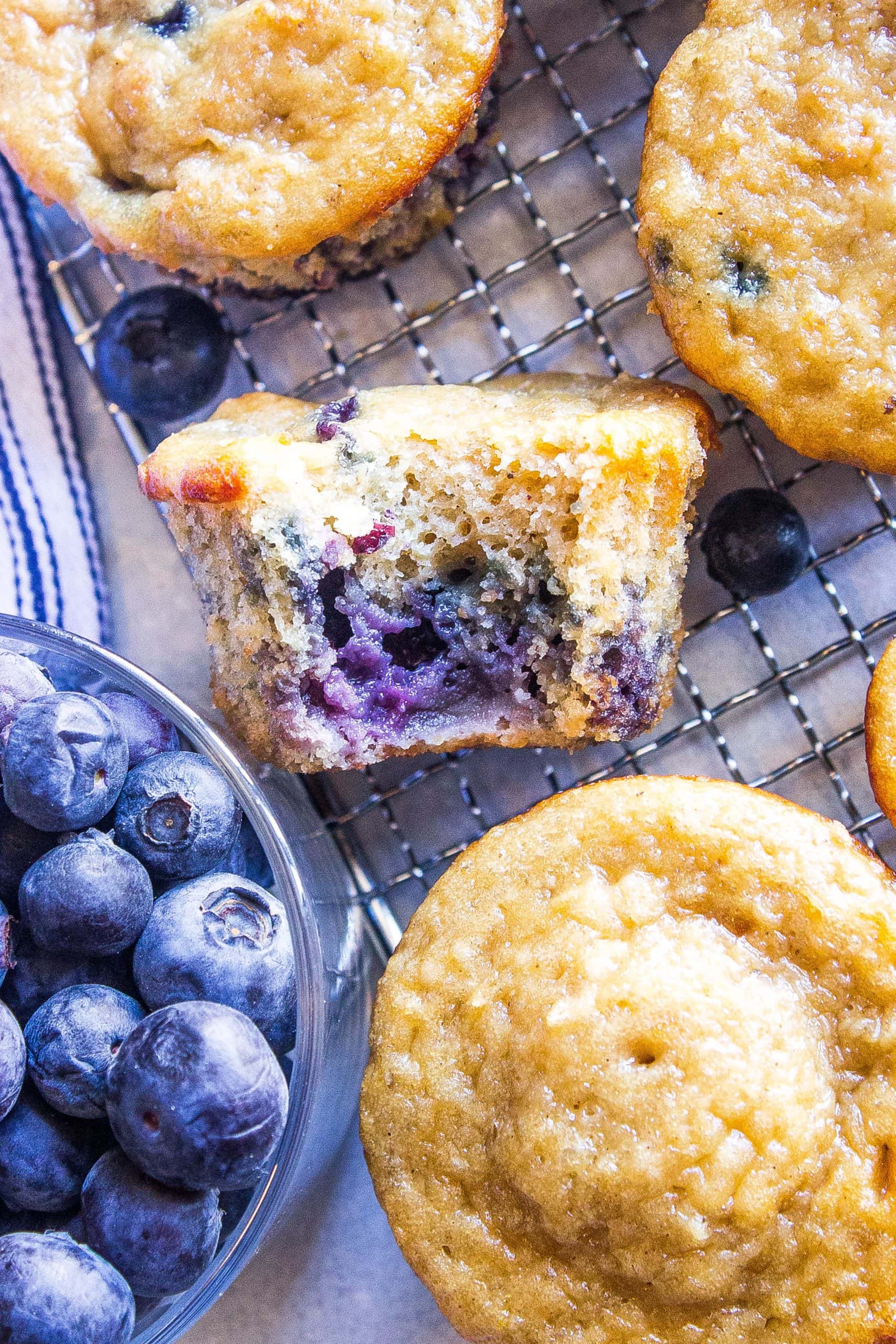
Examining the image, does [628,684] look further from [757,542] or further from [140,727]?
[140,727]

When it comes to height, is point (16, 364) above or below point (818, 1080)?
above

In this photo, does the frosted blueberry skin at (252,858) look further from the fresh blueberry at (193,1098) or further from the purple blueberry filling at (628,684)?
the purple blueberry filling at (628,684)

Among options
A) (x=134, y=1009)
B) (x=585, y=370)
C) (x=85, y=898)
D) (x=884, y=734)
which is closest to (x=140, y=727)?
(x=85, y=898)

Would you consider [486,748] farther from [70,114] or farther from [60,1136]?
[70,114]

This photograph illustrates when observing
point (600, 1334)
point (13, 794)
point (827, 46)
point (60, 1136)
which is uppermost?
point (827, 46)

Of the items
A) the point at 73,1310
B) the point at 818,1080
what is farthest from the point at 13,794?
the point at 818,1080

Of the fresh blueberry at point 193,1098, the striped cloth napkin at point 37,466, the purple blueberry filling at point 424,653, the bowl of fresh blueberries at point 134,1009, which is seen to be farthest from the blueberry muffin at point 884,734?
the striped cloth napkin at point 37,466
